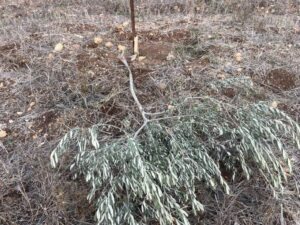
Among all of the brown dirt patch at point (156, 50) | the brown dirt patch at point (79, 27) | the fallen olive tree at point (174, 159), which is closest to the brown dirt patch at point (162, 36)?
the brown dirt patch at point (156, 50)


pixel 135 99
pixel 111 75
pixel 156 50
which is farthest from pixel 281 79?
pixel 111 75

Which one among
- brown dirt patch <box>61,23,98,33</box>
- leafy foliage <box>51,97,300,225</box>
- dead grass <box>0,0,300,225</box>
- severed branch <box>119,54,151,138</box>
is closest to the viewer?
leafy foliage <box>51,97,300,225</box>

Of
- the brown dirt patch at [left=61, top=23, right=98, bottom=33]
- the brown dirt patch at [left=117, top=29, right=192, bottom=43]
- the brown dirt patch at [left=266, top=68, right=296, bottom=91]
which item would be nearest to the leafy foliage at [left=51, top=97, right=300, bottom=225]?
the brown dirt patch at [left=266, top=68, right=296, bottom=91]

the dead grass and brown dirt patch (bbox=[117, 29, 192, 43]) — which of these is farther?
brown dirt patch (bbox=[117, 29, 192, 43])

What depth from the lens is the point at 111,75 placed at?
2844 millimetres

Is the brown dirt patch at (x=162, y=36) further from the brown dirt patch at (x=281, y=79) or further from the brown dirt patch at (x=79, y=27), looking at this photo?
the brown dirt patch at (x=281, y=79)

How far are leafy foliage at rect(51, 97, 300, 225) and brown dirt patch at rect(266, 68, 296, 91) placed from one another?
2.39ft

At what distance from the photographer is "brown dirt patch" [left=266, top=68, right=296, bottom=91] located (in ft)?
9.38

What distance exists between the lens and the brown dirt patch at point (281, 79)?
286 cm

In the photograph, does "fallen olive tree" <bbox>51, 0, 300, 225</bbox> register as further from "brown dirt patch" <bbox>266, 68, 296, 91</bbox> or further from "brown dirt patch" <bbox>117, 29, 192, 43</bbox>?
"brown dirt patch" <bbox>117, 29, 192, 43</bbox>

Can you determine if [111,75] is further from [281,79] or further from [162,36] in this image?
[281,79]

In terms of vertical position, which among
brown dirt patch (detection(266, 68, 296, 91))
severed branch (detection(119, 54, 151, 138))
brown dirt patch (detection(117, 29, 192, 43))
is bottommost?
brown dirt patch (detection(266, 68, 296, 91))

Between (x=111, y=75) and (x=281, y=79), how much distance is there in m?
1.41

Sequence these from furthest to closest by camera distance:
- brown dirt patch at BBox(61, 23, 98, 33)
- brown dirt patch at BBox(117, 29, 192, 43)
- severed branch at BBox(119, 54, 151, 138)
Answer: brown dirt patch at BBox(61, 23, 98, 33), brown dirt patch at BBox(117, 29, 192, 43), severed branch at BBox(119, 54, 151, 138)
